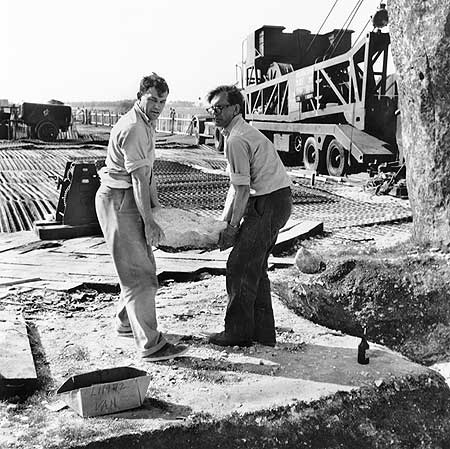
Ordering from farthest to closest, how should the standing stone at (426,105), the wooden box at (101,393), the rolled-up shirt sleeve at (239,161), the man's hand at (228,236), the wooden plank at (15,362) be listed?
the standing stone at (426,105)
the man's hand at (228,236)
the rolled-up shirt sleeve at (239,161)
the wooden plank at (15,362)
the wooden box at (101,393)

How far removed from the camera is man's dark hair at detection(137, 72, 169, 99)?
4.00m

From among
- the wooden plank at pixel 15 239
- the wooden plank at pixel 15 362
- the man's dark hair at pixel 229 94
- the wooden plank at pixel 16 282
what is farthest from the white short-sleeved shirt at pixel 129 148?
the wooden plank at pixel 15 239

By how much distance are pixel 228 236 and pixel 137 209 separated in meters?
0.60

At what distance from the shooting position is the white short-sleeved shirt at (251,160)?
4.05 m

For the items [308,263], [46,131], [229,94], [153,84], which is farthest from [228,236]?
[46,131]

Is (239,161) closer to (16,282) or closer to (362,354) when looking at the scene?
(362,354)

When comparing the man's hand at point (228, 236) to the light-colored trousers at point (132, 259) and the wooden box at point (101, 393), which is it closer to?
the light-colored trousers at point (132, 259)

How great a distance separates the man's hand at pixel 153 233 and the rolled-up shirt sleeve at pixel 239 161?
21.5 inches

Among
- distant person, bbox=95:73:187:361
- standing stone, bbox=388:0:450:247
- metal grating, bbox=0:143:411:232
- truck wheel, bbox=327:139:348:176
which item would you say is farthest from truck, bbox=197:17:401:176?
distant person, bbox=95:73:187:361

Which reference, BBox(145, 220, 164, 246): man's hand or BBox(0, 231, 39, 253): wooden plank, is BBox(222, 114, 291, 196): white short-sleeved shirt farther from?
BBox(0, 231, 39, 253): wooden plank

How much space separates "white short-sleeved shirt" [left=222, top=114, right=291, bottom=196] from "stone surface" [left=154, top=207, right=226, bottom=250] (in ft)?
1.11

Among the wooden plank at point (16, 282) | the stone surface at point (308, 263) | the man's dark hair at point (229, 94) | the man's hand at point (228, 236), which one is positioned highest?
the man's dark hair at point (229, 94)

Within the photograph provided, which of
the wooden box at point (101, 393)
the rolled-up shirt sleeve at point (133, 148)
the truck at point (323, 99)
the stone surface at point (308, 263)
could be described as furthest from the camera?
the truck at point (323, 99)

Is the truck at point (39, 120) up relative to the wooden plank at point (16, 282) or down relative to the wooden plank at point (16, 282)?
up
